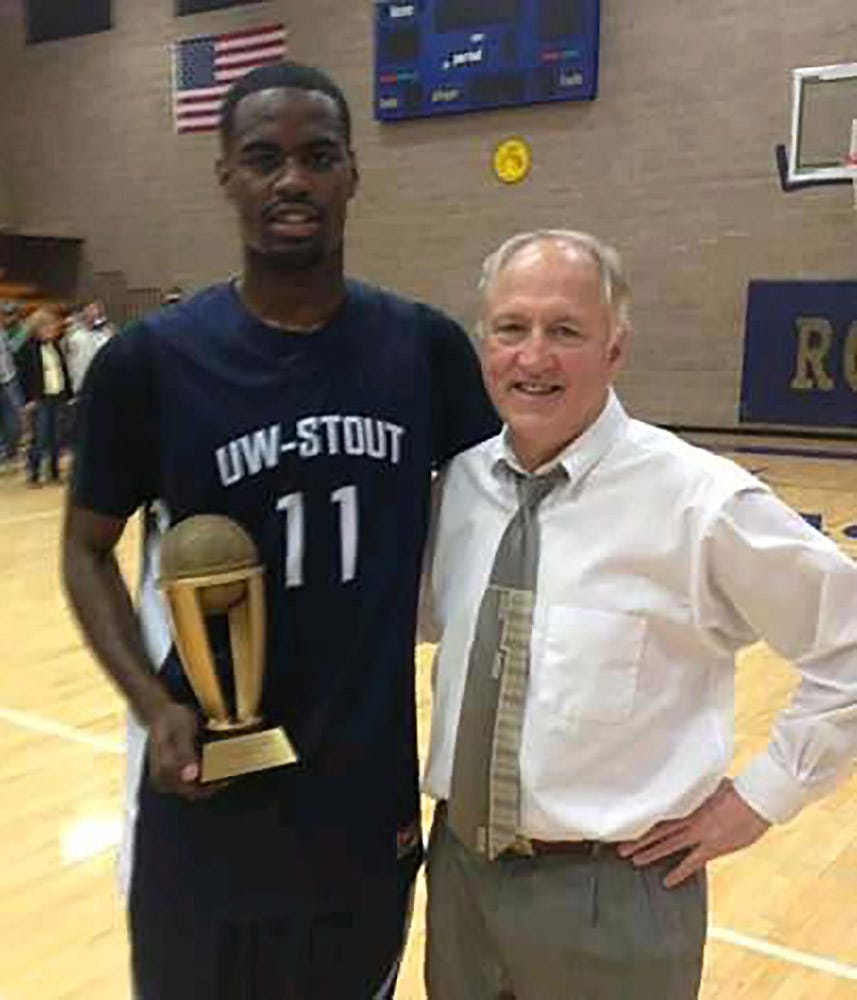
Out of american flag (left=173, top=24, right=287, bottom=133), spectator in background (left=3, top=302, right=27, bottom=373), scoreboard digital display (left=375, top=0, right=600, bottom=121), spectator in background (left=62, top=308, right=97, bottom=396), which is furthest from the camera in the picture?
american flag (left=173, top=24, right=287, bottom=133)

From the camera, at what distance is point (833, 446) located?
10.0m

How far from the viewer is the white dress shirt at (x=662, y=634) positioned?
1.20 m

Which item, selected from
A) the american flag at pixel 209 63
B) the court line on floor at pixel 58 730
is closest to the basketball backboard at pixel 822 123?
the american flag at pixel 209 63

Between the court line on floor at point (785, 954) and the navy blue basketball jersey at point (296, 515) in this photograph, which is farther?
the court line on floor at point (785, 954)

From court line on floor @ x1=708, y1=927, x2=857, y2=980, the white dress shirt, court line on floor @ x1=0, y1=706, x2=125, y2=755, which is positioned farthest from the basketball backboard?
the white dress shirt

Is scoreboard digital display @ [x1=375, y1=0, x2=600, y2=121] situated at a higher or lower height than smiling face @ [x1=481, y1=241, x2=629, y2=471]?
higher

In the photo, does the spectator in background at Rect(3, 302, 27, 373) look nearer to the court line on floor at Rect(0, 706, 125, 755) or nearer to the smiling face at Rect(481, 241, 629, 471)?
the court line on floor at Rect(0, 706, 125, 755)

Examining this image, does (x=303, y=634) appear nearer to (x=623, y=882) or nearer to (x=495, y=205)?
(x=623, y=882)

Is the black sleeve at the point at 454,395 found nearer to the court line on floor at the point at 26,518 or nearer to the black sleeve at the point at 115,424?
the black sleeve at the point at 115,424

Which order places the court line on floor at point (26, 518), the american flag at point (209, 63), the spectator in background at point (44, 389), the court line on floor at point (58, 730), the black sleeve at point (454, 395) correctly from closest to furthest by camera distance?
the black sleeve at point (454, 395), the court line on floor at point (58, 730), the court line on floor at point (26, 518), the spectator in background at point (44, 389), the american flag at point (209, 63)

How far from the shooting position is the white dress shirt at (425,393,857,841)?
1200 millimetres

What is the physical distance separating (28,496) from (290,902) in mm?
7900

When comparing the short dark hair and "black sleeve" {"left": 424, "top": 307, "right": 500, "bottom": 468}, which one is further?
"black sleeve" {"left": 424, "top": 307, "right": 500, "bottom": 468}

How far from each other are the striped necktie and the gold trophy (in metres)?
0.21
